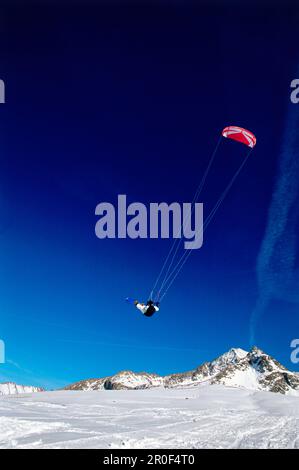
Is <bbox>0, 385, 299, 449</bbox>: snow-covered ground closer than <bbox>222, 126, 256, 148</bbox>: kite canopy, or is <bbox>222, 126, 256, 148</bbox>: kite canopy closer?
<bbox>0, 385, 299, 449</bbox>: snow-covered ground

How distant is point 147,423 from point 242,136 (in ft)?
59.3

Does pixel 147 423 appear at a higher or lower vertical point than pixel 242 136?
lower

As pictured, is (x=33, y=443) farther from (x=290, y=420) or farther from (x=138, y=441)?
(x=290, y=420)

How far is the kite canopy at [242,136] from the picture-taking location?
83.0 feet

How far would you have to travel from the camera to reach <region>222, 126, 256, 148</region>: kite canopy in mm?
25312

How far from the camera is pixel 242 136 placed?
25.4m

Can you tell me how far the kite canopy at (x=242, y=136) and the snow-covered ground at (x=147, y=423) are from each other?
52.8 feet

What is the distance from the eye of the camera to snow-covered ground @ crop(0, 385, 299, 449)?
12.0 metres

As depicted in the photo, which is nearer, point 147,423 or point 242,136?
point 147,423

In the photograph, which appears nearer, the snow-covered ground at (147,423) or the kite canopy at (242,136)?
the snow-covered ground at (147,423)

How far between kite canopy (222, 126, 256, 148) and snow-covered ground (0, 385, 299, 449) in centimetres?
1610

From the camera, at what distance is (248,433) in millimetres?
14039

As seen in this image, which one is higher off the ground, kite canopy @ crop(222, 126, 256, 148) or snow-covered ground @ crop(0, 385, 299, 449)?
kite canopy @ crop(222, 126, 256, 148)
